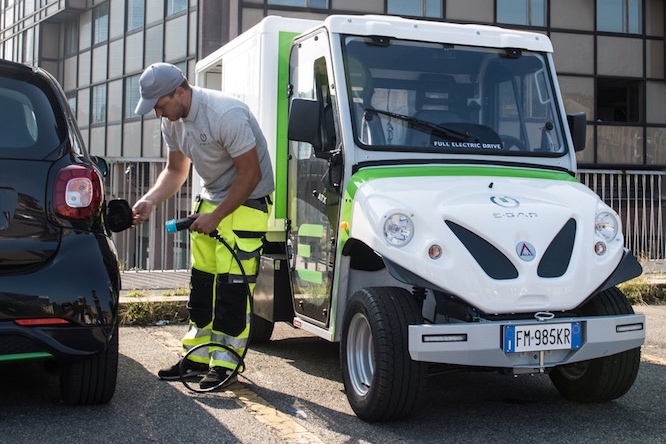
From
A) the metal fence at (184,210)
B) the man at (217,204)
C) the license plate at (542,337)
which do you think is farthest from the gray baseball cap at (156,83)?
the metal fence at (184,210)

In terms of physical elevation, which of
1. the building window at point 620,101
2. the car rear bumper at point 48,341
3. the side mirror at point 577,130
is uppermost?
the building window at point 620,101

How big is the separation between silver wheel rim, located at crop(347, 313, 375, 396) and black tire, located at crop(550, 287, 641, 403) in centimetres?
107

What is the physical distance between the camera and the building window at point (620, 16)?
22.8 m

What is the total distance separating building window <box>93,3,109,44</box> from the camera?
2669 cm

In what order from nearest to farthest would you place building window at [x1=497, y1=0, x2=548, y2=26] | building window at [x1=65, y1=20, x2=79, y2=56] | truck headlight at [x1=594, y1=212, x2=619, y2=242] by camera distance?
truck headlight at [x1=594, y1=212, x2=619, y2=242] < building window at [x1=497, y1=0, x2=548, y2=26] < building window at [x1=65, y1=20, x2=79, y2=56]

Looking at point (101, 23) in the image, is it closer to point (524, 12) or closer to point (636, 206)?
point (524, 12)

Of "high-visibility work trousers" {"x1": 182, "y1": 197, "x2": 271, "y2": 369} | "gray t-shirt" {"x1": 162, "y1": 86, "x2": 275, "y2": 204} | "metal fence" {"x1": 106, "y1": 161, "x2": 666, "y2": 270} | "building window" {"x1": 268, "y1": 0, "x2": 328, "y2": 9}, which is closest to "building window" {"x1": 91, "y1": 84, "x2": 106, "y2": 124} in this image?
"building window" {"x1": 268, "y1": 0, "x2": 328, "y2": 9}

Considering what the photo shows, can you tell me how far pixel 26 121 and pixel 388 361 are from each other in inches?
81.2

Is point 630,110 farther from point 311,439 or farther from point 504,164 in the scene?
point 311,439

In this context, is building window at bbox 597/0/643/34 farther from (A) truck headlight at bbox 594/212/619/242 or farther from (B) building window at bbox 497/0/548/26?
(A) truck headlight at bbox 594/212/619/242

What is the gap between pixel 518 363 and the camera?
4023mm

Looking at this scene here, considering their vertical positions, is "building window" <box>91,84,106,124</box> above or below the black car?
above

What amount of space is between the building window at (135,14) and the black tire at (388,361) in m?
21.7

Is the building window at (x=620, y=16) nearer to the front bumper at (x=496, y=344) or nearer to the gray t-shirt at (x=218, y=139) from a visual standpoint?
the gray t-shirt at (x=218, y=139)
